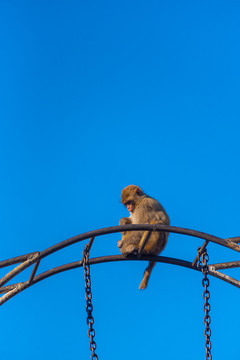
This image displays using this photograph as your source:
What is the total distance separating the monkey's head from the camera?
27.3 feet

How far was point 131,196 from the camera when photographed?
27.6 ft

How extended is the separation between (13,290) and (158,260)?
174 centimetres

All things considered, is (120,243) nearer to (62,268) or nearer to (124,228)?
(62,268)

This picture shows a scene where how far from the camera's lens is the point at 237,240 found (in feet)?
20.4

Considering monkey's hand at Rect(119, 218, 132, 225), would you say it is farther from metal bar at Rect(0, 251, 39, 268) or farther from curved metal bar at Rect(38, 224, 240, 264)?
metal bar at Rect(0, 251, 39, 268)

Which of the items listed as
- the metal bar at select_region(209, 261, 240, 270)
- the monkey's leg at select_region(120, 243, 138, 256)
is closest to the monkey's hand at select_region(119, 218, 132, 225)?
the monkey's leg at select_region(120, 243, 138, 256)

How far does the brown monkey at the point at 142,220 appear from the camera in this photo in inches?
283

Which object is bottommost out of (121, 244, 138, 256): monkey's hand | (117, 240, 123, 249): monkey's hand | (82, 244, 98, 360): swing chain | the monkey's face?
(82, 244, 98, 360): swing chain

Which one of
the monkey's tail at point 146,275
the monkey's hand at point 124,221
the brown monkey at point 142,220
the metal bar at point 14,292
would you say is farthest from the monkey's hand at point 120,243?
the metal bar at point 14,292

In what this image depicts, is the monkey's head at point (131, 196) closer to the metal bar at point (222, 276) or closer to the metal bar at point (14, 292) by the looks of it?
the metal bar at point (222, 276)

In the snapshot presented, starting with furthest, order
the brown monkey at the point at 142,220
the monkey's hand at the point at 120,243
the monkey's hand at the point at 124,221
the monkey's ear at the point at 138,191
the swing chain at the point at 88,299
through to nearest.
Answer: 1. the monkey's ear at the point at 138,191
2. the monkey's hand at the point at 124,221
3. the monkey's hand at the point at 120,243
4. the brown monkey at the point at 142,220
5. the swing chain at the point at 88,299

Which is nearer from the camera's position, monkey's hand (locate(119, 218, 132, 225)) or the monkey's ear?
monkey's hand (locate(119, 218, 132, 225))

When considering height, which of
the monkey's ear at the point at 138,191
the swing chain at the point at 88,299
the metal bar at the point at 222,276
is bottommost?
the swing chain at the point at 88,299

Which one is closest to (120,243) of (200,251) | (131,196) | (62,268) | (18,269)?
(131,196)
